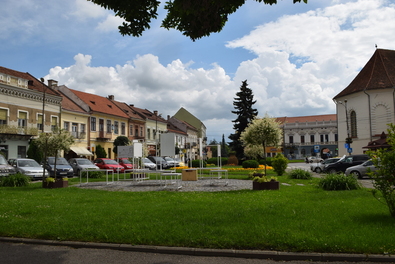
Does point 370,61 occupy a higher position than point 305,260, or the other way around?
point 370,61

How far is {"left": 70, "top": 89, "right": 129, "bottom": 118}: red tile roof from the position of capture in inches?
2040

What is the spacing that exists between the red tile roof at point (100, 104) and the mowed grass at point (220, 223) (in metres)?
42.7

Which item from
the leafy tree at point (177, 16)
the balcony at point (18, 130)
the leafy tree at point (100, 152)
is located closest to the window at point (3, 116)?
the balcony at point (18, 130)

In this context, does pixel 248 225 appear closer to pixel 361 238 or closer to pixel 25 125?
pixel 361 238

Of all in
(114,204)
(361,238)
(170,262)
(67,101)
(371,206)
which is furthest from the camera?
(67,101)

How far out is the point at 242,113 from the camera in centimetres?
4828

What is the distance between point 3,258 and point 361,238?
641 cm

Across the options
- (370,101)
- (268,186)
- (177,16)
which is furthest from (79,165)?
(370,101)

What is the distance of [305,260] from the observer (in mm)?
5809

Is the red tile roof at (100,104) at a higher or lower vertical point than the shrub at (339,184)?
higher

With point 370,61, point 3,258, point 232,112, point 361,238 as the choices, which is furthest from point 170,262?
point 370,61

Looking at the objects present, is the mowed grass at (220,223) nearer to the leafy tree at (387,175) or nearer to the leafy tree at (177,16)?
the leafy tree at (387,175)

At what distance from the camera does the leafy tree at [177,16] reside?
7602 mm

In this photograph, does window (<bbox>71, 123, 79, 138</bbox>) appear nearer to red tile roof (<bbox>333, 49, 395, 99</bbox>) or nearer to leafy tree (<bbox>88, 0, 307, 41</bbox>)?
red tile roof (<bbox>333, 49, 395, 99</bbox>)
